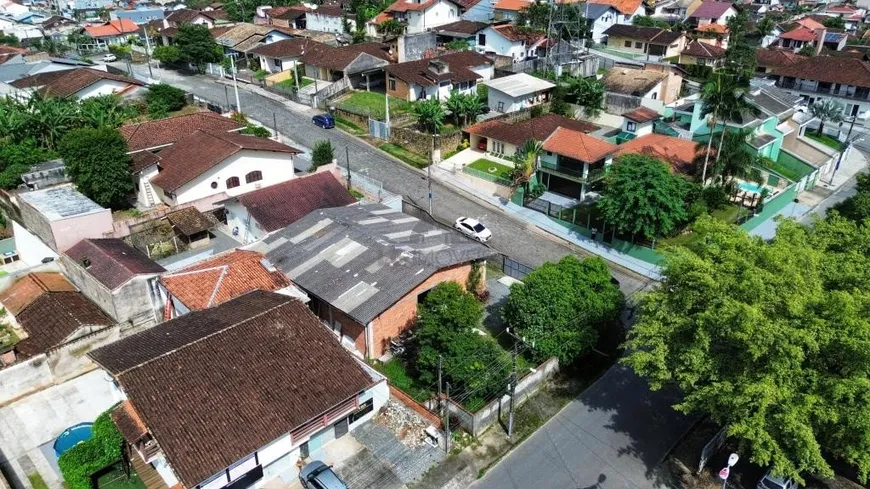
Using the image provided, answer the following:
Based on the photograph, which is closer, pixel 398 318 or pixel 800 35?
pixel 398 318

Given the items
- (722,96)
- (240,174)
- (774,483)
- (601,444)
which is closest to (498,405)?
(601,444)

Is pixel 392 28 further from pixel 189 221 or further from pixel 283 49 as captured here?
pixel 189 221

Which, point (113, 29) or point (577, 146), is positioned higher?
point (577, 146)

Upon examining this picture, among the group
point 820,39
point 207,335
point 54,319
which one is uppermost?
point 207,335

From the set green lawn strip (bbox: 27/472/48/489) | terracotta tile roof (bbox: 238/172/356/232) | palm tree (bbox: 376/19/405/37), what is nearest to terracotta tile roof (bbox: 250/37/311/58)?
palm tree (bbox: 376/19/405/37)

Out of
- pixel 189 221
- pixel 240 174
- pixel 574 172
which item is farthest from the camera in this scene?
pixel 574 172

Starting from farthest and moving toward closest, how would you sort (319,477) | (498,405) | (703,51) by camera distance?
(703,51) → (498,405) → (319,477)

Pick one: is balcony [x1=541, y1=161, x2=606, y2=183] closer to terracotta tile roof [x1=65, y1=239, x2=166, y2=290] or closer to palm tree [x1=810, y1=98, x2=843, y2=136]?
terracotta tile roof [x1=65, y1=239, x2=166, y2=290]
